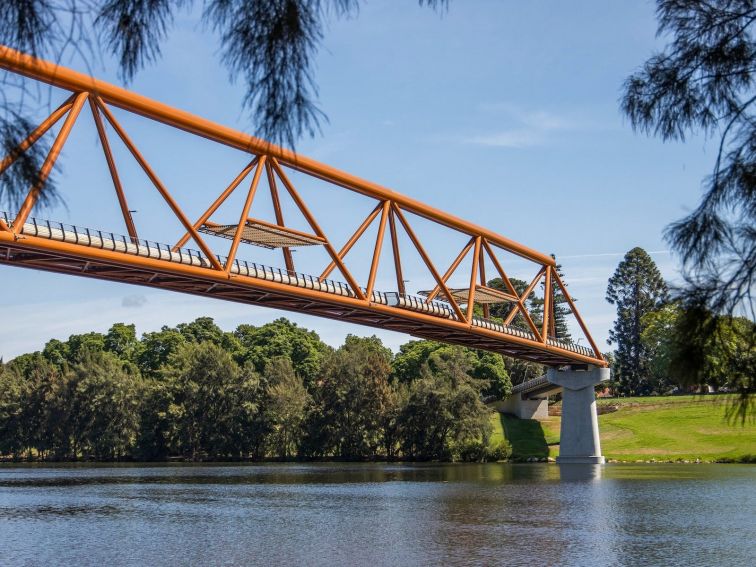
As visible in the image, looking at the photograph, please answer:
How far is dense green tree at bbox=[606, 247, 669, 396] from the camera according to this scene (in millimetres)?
136875

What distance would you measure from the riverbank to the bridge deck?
48.1 feet

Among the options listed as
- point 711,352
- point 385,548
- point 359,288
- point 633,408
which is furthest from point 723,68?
point 633,408

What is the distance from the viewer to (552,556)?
29.3 metres

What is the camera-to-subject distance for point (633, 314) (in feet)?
458

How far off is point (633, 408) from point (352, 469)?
141 feet

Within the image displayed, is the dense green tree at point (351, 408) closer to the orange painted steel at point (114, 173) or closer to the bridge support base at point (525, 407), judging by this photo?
the bridge support base at point (525, 407)

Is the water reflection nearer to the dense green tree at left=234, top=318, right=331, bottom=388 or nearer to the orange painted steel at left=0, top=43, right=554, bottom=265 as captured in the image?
the orange painted steel at left=0, top=43, right=554, bottom=265

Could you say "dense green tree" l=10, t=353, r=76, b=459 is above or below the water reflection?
above

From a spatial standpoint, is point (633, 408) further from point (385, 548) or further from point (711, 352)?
point (711, 352)

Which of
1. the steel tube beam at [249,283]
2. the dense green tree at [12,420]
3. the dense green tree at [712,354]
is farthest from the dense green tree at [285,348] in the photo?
the dense green tree at [712,354]

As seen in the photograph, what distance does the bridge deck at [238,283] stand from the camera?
46.8 meters

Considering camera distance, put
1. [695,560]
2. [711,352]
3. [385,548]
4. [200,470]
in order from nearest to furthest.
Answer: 1. [711,352]
2. [695,560]
3. [385,548]
4. [200,470]

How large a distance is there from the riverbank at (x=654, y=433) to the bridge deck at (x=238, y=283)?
48.1 ft

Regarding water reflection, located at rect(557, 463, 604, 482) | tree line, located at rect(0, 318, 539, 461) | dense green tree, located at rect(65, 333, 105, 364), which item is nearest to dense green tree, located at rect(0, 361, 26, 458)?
tree line, located at rect(0, 318, 539, 461)
